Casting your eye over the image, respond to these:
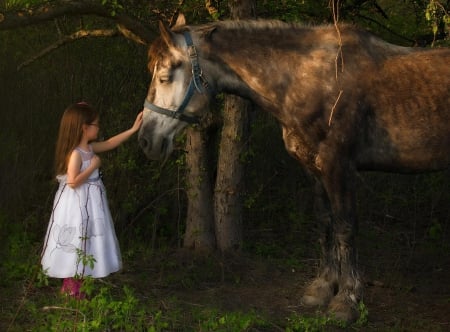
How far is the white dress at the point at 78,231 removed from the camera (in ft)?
19.2

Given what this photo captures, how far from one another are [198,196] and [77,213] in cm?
235

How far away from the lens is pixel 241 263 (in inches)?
307

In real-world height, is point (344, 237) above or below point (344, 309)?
above

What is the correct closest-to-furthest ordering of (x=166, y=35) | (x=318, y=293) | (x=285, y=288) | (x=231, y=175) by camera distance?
(x=166, y=35) → (x=318, y=293) → (x=285, y=288) → (x=231, y=175)

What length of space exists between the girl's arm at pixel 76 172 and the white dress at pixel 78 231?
0.17 feet

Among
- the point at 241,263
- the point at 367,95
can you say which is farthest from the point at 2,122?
the point at 367,95

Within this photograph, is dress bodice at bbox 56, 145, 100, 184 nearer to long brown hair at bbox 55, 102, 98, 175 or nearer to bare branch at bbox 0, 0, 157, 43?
long brown hair at bbox 55, 102, 98, 175

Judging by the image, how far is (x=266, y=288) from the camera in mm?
7199

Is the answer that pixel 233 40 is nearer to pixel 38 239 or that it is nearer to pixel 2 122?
pixel 38 239

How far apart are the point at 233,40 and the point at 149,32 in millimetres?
1520

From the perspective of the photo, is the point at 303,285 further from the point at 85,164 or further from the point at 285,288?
the point at 85,164

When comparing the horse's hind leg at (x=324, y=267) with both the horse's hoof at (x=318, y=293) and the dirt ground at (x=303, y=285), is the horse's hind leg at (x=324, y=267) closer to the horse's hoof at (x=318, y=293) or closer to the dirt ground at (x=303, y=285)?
the horse's hoof at (x=318, y=293)

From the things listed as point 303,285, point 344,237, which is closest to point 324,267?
point 303,285

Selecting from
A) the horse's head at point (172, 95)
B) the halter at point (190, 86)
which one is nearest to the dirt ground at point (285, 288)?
the horse's head at point (172, 95)
